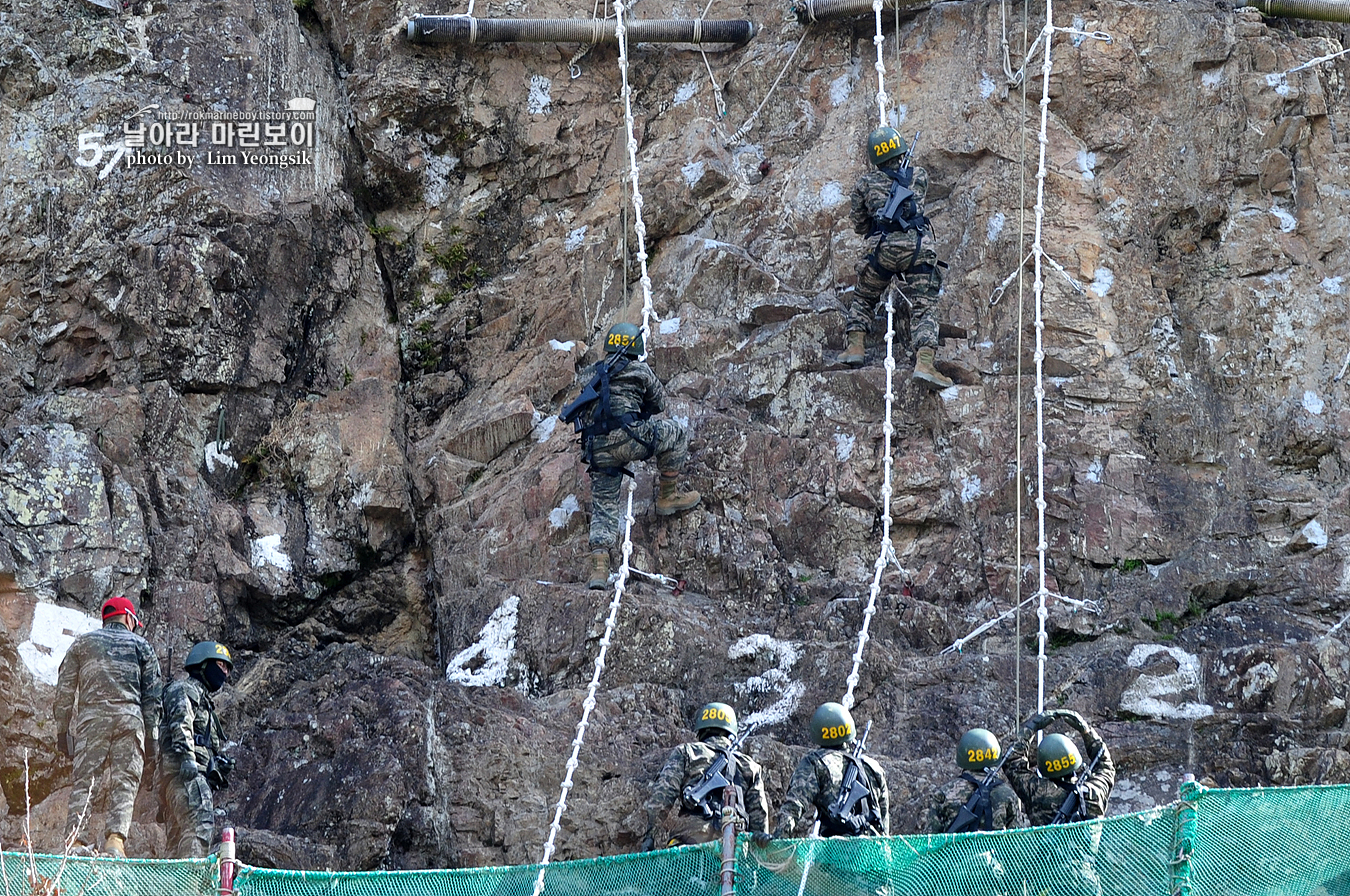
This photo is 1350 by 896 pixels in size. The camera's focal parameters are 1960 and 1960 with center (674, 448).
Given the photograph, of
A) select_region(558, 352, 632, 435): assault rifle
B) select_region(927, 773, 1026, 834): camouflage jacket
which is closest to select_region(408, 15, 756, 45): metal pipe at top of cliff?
select_region(558, 352, 632, 435): assault rifle

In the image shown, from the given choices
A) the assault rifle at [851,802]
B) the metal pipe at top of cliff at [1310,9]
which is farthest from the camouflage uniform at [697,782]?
the metal pipe at top of cliff at [1310,9]

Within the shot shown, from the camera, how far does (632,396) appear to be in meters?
15.3

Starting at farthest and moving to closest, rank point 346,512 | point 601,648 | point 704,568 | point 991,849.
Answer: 1. point 346,512
2. point 704,568
3. point 601,648
4. point 991,849

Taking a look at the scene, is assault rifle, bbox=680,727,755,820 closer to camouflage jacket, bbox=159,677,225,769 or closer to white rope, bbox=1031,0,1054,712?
white rope, bbox=1031,0,1054,712

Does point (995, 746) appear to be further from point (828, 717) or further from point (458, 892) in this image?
point (458, 892)

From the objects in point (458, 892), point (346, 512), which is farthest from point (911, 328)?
point (458, 892)

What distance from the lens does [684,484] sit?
627 inches

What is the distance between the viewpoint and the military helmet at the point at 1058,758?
1227cm

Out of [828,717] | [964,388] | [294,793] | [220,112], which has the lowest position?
[294,793]

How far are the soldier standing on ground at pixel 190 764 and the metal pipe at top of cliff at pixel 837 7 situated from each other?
29.1 feet

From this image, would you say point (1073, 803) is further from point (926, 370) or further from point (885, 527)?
point (926, 370)

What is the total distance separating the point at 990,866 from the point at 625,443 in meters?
6.09

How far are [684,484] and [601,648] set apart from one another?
1.95m

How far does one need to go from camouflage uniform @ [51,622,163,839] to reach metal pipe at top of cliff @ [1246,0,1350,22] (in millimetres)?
11435
